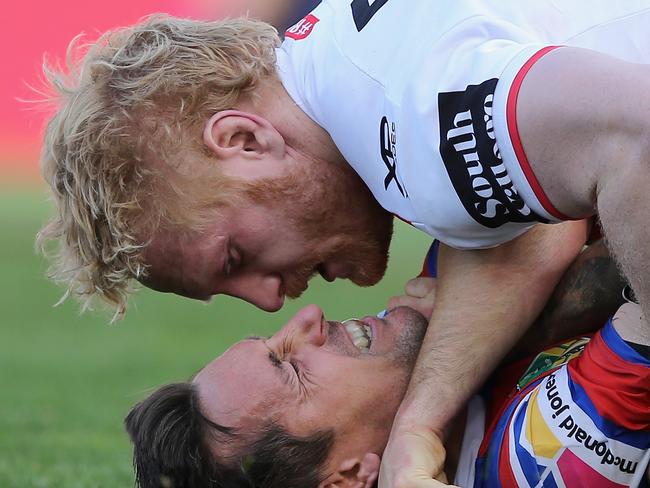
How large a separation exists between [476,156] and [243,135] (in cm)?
101

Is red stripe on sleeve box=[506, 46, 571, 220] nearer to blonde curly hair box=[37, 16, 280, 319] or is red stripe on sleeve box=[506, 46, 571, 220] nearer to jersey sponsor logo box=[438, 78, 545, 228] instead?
jersey sponsor logo box=[438, 78, 545, 228]

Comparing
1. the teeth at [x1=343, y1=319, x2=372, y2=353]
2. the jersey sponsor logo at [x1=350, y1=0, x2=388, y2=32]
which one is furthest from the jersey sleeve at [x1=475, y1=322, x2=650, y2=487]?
the jersey sponsor logo at [x1=350, y1=0, x2=388, y2=32]

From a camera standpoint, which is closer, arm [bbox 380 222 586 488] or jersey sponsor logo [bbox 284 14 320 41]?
arm [bbox 380 222 586 488]

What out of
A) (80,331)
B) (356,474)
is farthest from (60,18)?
(356,474)

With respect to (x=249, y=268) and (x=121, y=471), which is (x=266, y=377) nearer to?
(x=249, y=268)

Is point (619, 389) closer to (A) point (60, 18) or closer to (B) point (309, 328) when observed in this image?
(B) point (309, 328)

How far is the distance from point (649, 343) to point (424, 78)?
917 millimetres

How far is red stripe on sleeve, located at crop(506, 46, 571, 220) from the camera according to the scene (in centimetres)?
279

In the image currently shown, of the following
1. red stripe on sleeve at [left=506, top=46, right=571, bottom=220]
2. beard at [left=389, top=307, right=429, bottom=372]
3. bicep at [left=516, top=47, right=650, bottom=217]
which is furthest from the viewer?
beard at [left=389, top=307, right=429, bottom=372]

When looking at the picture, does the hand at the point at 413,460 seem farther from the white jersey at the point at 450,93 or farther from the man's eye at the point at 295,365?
the white jersey at the point at 450,93

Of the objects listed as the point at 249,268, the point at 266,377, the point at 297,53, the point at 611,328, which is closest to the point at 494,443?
the point at 611,328

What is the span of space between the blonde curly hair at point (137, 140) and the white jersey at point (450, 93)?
43 cm

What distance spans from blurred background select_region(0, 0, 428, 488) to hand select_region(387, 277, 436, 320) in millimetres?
998

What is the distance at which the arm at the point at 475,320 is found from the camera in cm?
333
